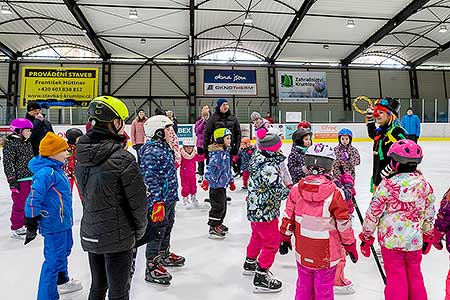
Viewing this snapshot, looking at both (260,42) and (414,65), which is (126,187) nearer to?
(260,42)

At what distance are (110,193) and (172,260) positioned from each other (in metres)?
1.46

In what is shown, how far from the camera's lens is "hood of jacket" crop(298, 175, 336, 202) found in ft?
5.97

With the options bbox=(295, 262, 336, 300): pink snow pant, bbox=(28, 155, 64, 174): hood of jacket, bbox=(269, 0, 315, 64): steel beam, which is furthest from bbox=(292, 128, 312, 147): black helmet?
bbox=(269, 0, 315, 64): steel beam

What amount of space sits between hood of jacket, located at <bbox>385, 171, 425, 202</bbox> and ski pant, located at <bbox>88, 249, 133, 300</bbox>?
1.51m

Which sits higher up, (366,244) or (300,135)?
(300,135)

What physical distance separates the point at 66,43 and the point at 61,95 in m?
2.75

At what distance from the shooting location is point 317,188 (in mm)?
1835

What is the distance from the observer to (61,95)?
16.2 meters

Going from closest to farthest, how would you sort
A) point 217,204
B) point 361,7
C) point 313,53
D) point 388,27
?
point 217,204 → point 361,7 → point 388,27 → point 313,53

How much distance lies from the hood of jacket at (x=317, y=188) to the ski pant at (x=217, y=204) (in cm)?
181

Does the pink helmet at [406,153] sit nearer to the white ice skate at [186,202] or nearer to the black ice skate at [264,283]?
the black ice skate at [264,283]

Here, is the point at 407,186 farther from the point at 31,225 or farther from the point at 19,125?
the point at 19,125

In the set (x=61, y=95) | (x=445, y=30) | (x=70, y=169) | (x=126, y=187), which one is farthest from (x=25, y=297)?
Result: (x=445, y=30)

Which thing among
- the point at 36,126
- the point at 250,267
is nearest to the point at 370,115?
the point at 250,267
